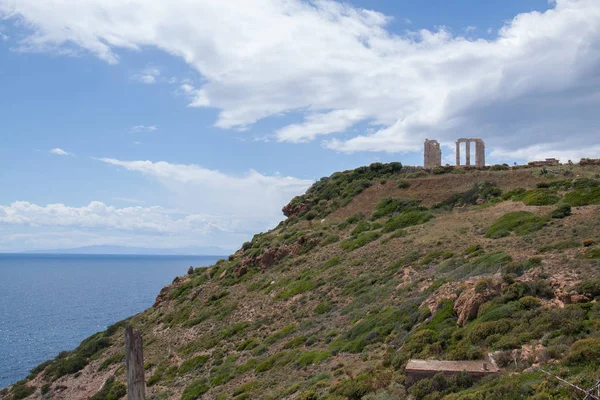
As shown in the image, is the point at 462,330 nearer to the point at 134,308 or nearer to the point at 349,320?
the point at 349,320

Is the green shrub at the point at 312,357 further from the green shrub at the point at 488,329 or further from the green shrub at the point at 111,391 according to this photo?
the green shrub at the point at 111,391

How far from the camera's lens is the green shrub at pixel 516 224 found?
73.3 ft

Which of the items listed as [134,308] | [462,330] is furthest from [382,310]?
[134,308]

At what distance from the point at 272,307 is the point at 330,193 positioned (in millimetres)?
21922

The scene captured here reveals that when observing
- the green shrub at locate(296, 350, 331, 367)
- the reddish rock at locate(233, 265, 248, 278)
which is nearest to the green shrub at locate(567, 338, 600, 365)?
the green shrub at locate(296, 350, 331, 367)

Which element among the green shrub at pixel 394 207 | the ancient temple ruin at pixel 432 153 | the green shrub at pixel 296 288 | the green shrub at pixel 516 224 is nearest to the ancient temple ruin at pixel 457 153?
the ancient temple ruin at pixel 432 153

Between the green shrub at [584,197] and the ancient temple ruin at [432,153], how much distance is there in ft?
70.7

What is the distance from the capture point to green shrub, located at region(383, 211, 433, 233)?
32.6 meters

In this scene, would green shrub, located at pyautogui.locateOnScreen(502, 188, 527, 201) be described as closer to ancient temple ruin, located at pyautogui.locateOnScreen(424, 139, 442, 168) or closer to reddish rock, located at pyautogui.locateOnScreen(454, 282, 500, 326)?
ancient temple ruin, located at pyautogui.locateOnScreen(424, 139, 442, 168)

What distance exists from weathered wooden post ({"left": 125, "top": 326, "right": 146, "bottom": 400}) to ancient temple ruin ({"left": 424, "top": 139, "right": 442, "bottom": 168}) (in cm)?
4350

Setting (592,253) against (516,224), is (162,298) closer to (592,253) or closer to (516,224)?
(516,224)

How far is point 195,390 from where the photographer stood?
19938 mm

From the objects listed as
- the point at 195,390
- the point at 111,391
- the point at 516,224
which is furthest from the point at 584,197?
the point at 111,391

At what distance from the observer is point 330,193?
4772cm
